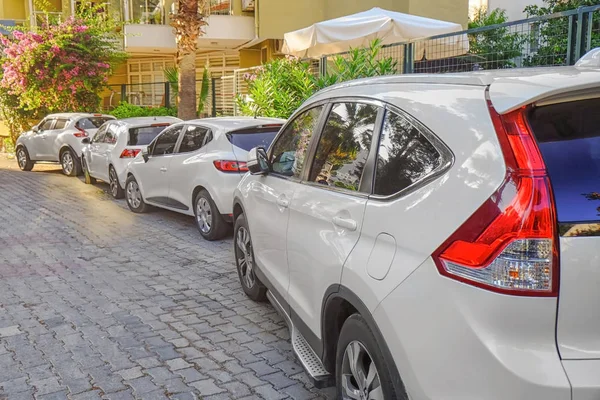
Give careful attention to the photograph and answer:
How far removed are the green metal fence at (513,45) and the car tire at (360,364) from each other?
4.95m

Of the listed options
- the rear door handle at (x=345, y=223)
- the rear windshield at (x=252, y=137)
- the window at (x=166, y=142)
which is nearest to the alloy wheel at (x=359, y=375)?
the rear door handle at (x=345, y=223)

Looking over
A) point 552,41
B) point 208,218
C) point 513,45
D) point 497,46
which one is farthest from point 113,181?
point 552,41

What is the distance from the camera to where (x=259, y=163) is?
4.89 meters

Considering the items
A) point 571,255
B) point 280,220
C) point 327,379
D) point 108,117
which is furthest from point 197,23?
point 571,255

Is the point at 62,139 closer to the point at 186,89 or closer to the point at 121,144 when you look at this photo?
the point at 186,89

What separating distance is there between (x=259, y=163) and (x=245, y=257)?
118 cm

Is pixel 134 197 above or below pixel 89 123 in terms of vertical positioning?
below

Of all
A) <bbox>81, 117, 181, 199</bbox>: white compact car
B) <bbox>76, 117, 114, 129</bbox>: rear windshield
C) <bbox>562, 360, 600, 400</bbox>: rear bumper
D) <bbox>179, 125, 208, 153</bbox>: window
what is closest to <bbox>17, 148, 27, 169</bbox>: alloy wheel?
<bbox>76, 117, 114, 129</bbox>: rear windshield

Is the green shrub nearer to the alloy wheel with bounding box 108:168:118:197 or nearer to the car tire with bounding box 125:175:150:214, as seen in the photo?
the alloy wheel with bounding box 108:168:118:197

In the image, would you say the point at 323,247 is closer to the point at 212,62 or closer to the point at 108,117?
the point at 108,117

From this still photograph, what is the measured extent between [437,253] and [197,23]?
52.6 feet

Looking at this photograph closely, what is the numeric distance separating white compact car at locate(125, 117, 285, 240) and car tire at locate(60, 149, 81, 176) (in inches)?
272

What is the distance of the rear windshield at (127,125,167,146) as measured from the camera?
38.7 ft

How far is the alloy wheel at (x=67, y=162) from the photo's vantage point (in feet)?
53.3
